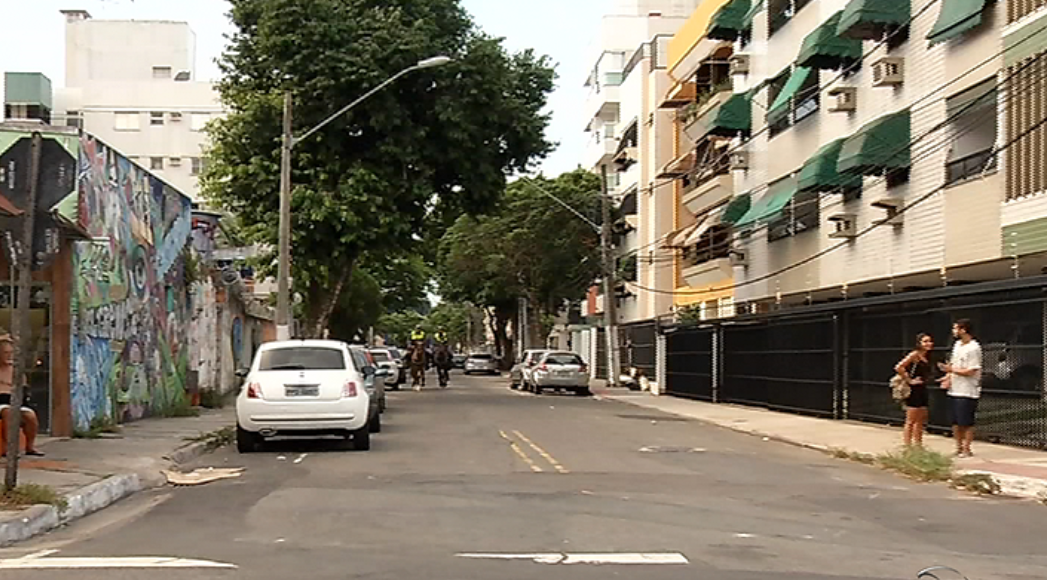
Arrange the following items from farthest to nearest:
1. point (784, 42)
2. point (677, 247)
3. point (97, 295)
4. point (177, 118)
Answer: point (177, 118)
point (677, 247)
point (784, 42)
point (97, 295)

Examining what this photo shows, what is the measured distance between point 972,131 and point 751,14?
1519 cm

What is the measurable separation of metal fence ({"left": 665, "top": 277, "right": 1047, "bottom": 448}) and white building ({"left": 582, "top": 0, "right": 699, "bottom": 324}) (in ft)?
45.8

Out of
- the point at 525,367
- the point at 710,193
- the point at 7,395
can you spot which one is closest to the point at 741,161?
the point at 710,193

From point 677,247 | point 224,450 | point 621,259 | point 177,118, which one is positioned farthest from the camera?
point 177,118

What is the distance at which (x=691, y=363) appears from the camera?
40.4m

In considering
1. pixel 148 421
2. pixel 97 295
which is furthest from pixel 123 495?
pixel 148 421

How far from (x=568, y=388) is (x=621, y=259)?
17323mm

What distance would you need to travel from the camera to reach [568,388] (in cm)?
4369

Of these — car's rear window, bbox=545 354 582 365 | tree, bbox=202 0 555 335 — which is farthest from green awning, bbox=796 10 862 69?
car's rear window, bbox=545 354 582 365

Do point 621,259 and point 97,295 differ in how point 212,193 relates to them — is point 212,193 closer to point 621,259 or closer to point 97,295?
point 97,295

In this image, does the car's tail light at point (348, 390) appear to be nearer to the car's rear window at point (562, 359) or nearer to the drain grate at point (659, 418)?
the drain grate at point (659, 418)

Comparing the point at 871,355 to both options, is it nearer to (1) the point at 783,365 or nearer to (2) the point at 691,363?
(1) the point at 783,365

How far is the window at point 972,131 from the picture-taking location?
71.7ft

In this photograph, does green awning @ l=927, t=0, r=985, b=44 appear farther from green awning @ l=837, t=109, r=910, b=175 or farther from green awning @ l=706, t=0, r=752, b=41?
green awning @ l=706, t=0, r=752, b=41
